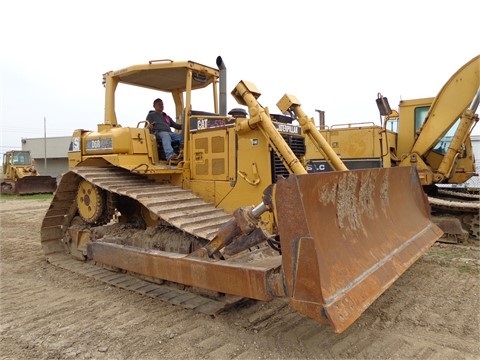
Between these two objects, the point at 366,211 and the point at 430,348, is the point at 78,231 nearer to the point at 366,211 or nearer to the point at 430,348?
the point at 366,211

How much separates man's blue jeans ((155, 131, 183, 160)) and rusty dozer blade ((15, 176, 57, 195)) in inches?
580

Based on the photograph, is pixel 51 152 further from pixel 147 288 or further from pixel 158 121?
pixel 147 288

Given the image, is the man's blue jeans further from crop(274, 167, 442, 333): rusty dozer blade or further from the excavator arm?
the excavator arm

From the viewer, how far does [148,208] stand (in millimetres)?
4258

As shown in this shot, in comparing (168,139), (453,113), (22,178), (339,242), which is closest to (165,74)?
(168,139)

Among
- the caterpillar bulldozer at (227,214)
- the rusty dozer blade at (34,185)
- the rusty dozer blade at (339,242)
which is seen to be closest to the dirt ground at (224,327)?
the caterpillar bulldozer at (227,214)

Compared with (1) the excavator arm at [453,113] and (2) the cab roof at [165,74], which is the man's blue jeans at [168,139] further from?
(1) the excavator arm at [453,113]

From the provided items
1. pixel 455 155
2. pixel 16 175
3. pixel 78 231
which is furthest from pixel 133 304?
pixel 16 175

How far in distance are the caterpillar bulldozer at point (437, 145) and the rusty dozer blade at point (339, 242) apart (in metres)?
3.64

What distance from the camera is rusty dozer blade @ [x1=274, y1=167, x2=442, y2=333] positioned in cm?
269

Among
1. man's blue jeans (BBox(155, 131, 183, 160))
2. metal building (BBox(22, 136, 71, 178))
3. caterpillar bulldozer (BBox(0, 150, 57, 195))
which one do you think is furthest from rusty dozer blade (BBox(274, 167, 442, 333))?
metal building (BBox(22, 136, 71, 178))

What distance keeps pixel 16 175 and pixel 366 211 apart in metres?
20.1

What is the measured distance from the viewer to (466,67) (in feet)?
26.0

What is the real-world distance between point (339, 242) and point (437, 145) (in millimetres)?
6751
